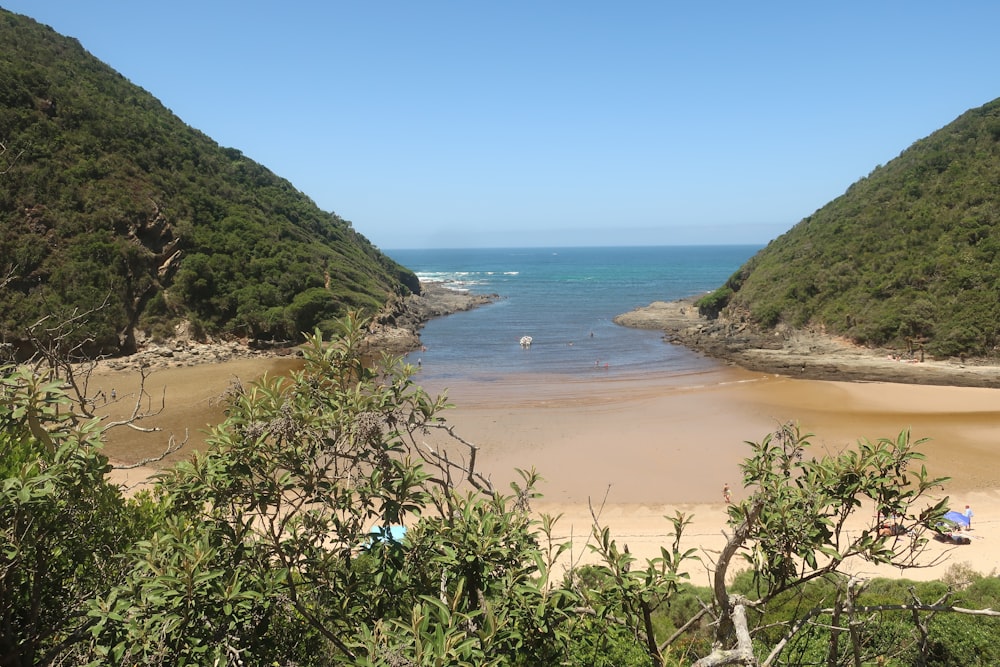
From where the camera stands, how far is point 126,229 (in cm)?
3195

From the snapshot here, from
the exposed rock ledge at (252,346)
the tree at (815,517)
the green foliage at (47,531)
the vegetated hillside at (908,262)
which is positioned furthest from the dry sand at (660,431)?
the green foliage at (47,531)

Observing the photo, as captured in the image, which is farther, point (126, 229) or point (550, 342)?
point (550, 342)

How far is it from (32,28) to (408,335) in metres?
39.0

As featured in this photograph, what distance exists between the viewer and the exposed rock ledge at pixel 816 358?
26078 millimetres

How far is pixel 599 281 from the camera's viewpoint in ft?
297

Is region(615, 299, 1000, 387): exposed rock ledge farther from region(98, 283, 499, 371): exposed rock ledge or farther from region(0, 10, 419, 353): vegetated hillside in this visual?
region(0, 10, 419, 353): vegetated hillside

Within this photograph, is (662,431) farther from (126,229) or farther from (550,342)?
(126,229)

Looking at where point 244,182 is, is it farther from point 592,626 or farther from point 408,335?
point 592,626

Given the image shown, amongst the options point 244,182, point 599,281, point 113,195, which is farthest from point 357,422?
point 599,281

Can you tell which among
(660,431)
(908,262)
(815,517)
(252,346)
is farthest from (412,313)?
(815,517)

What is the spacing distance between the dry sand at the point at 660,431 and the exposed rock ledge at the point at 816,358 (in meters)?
1.08

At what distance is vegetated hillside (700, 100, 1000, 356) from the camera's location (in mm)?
28812

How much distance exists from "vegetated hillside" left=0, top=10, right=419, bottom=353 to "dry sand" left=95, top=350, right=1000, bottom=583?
464cm

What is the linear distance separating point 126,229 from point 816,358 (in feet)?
128
